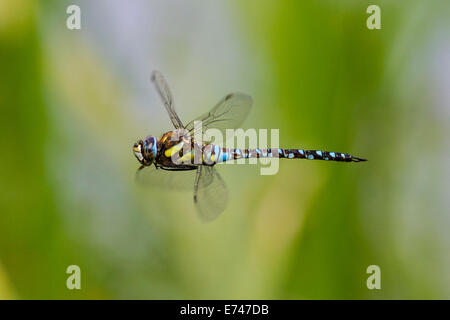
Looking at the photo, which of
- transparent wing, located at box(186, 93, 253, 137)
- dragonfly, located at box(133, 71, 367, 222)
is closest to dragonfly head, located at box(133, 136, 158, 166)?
dragonfly, located at box(133, 71, 367, 222)

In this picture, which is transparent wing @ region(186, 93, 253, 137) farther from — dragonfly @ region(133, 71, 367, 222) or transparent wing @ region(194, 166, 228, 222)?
transparent wing @ region(194, 166, 228, 222)

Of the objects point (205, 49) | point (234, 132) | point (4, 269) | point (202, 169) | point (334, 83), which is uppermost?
point (205, 49)

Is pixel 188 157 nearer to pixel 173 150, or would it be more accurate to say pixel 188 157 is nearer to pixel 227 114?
pixel 173 150

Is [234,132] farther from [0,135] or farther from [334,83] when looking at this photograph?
[0,135]

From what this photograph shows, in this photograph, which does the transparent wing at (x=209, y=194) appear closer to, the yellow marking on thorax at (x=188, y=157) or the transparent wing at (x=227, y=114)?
the yellow marking on thorax at (x=188, y=157)

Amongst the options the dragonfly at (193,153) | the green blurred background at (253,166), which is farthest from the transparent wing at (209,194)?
the green blurred background at (253,166)
